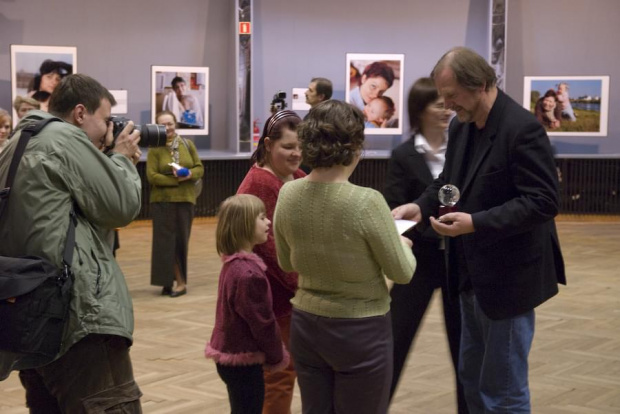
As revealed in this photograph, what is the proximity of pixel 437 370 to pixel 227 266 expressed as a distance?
8.19 ft

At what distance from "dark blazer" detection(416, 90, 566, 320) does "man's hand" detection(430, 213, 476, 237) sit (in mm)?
32

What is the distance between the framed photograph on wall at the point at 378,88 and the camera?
47.3 feet

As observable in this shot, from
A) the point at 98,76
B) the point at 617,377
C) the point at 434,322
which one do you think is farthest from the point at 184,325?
the point at 98,76

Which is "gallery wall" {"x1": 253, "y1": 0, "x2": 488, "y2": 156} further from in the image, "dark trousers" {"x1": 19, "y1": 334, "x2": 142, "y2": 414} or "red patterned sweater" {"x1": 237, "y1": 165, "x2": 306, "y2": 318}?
"dark trousers" {"x1": 19, "y1": 334, "x2": 142, "y2": 414}

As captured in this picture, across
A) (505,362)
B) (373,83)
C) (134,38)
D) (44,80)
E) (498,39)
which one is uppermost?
(498,39)

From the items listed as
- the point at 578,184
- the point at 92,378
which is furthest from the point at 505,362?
the point at 578,184

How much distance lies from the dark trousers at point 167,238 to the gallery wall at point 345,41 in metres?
5.94

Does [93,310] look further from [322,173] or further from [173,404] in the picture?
[173,404]

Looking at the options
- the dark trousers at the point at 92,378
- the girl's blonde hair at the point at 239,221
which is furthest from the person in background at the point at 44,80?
the dark trousers at the point at 92,378

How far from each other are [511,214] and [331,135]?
73 cm

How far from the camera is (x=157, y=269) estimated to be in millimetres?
8039

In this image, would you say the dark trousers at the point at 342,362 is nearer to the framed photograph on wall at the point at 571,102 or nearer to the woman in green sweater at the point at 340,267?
the woman in green sweater at the point at 340,267

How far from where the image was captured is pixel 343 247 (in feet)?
9.32

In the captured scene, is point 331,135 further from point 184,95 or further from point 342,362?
point 184,95
